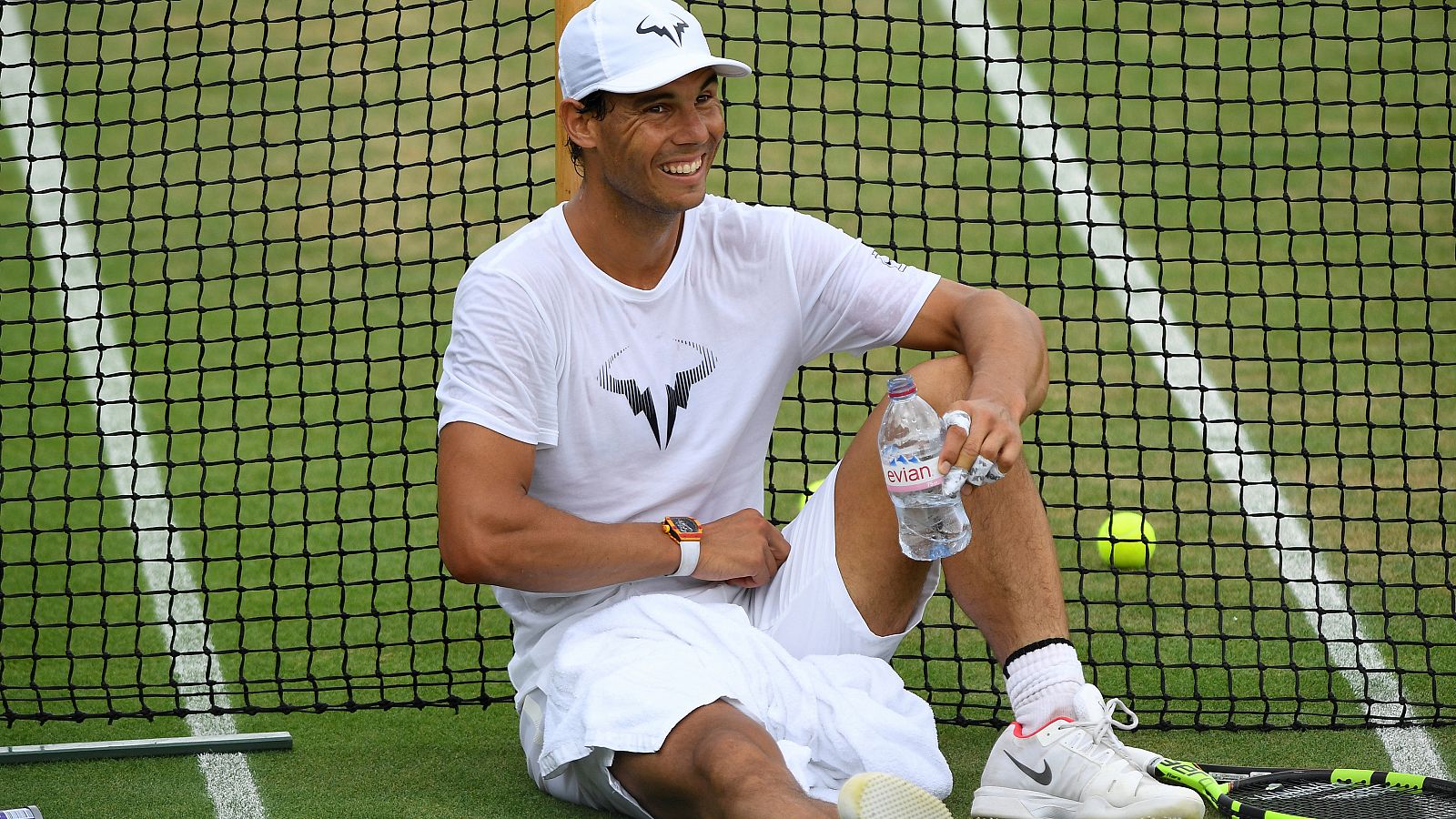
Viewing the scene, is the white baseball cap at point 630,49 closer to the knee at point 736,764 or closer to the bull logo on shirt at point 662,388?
the bull logo on shirt at point 662,388

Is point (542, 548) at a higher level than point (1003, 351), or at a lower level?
lower

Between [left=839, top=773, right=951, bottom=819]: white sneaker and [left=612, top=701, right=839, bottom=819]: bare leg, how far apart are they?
7cm

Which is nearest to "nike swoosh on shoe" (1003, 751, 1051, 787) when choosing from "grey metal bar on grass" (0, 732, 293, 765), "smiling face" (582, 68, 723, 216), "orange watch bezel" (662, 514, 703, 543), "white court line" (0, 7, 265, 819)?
"orange watch bezel" (662, 514, 703, 543)

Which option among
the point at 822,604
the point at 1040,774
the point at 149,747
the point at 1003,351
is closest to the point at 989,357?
the point at 1003,351

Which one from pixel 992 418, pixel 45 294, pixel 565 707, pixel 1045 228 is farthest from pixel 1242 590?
pixel 45 294

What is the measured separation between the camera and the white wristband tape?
147 inches

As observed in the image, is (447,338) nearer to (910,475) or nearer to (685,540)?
(685,540)

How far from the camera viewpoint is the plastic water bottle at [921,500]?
12.0 ft

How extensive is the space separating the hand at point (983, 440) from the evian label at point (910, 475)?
0.03 metres

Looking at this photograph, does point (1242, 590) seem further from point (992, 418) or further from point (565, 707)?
point (565, 707)

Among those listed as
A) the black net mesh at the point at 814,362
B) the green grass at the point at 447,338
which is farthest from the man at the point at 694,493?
the black net mesh at the point at 814,362

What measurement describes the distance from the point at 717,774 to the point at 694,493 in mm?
858

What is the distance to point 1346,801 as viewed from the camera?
Result: 3520 millimetres

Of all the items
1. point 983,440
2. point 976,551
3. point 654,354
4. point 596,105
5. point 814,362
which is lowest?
point 814,362
